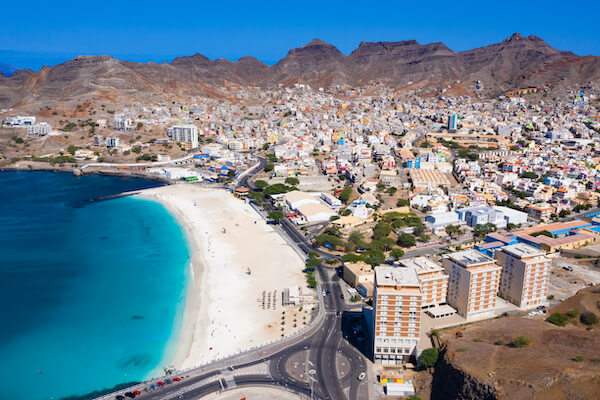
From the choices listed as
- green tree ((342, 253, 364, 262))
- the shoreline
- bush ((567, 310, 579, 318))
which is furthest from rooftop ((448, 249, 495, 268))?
the shoreline

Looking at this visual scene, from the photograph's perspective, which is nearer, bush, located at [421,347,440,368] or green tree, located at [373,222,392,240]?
bush, located at [421,347,440,368]

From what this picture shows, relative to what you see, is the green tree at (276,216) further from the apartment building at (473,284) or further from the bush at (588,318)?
the bush at (588,318)

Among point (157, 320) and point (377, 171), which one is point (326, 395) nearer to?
point (157, 320)

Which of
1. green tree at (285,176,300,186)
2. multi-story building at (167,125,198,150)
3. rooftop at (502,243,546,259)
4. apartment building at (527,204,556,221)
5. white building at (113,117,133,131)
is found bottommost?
apartment building at (527,204,556,221)

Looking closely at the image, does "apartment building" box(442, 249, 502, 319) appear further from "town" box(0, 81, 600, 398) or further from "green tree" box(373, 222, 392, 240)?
"green tree" box(373, 222, 392, 240)

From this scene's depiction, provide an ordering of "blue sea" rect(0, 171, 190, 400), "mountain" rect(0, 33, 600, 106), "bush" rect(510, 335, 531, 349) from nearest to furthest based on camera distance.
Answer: "bush" rect(510, 335, 531, 349), "blue sea" rect(0, 171, 190, 400), "mountain" rect(0, 33, 600, 106)

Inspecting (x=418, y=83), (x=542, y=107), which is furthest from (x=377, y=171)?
(x=418, y=83)

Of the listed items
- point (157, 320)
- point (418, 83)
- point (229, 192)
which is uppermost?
point (418, 83)
